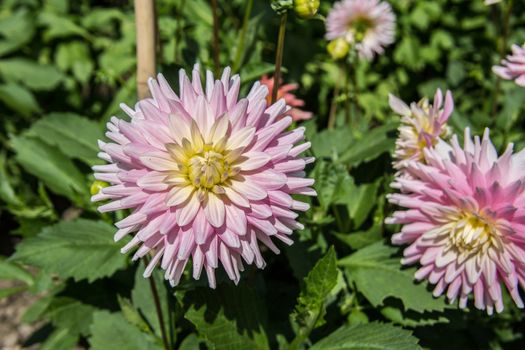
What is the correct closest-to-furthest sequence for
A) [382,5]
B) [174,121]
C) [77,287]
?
[174,121], [77,287], [382,5]

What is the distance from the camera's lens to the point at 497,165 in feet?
3.93

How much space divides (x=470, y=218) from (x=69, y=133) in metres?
1.42

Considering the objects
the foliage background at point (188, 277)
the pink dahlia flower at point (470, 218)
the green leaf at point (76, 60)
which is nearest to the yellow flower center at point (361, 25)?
the foliage background at point (188, 277)

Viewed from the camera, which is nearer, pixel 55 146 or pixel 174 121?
pixel 174 121

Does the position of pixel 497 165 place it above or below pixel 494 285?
above

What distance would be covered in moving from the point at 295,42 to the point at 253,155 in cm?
198

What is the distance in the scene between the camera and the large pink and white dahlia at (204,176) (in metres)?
1.08

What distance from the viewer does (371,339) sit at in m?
1.35

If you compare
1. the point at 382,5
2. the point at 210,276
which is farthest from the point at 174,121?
the point at 382,5

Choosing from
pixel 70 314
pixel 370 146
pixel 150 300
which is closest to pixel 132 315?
pixel 150 300

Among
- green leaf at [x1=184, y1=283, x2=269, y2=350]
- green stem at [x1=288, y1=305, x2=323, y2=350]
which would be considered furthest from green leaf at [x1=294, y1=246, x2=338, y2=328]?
green leaf at [x1=184, y1=283, x2=269, y2=350]

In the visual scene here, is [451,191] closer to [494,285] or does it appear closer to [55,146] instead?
[494,285]

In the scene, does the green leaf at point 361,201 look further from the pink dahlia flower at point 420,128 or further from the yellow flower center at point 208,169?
the yellow flower center at point 208,169

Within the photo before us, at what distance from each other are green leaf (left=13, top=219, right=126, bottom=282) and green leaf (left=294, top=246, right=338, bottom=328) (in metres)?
0.56
